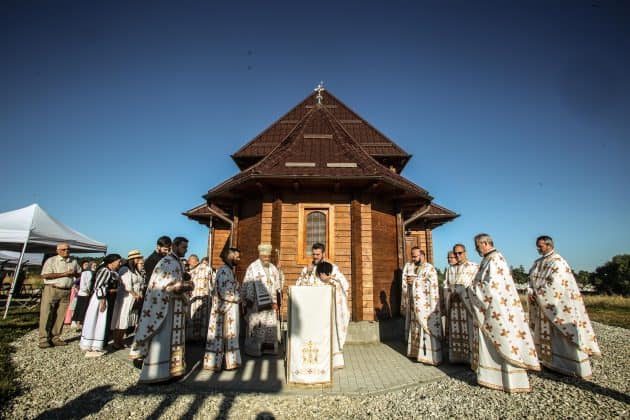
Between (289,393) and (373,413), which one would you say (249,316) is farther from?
(373,413)

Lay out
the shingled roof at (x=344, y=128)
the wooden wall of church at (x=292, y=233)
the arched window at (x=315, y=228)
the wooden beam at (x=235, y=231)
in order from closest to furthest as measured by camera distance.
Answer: the wooden wall of church at (x=292, y=233)
the arched window at (x=315, y=228)
the wooden beam at (x=235, y=231)
the shingled roof at (x=344, y=128)

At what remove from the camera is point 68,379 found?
4.87 metres

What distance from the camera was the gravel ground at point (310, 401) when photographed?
146 inches

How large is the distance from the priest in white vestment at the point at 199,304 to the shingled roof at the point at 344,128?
525 centimetres

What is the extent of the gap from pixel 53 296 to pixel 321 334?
658cm

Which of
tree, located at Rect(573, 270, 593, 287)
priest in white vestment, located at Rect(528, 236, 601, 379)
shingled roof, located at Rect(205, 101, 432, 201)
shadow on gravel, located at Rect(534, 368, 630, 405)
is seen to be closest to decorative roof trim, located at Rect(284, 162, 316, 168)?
shingled roof, located at Rect(205, 101, 432, 201)

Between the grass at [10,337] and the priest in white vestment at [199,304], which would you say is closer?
the grass at [10,337]

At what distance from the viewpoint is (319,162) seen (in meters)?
8.19

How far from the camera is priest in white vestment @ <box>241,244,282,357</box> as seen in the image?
6.15 m

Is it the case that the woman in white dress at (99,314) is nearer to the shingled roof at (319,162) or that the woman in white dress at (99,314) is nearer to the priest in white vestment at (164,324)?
the priest in white vestment at (164,324)

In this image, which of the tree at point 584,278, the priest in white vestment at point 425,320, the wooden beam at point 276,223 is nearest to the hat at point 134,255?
the wooden beam at point 276,223

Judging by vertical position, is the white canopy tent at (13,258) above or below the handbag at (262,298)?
above

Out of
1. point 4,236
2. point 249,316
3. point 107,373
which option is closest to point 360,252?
point 249,316

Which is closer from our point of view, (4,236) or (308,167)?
(308,167)
